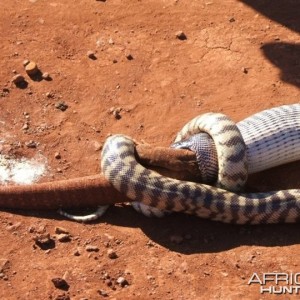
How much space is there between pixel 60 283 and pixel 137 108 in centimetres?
300

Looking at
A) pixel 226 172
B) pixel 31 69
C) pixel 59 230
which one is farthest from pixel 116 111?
pixel 59 230

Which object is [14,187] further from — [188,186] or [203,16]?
[203,16]

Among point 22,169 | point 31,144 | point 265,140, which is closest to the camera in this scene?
point 22,169

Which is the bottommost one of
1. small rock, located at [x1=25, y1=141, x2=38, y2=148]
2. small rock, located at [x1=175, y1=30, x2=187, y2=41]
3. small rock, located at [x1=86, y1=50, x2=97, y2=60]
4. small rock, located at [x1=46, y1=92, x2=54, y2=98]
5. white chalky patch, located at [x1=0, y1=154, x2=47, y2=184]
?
white chalky patch, located at [x1=0, y1=154, x2=47, y2=184]

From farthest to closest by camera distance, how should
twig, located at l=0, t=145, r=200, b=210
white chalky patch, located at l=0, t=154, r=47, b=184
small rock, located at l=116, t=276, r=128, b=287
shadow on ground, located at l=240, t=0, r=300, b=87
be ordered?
1. shadow on ground, located at l=240, t=0, r=300, b=87
2. white chalky patch, located at l=0, t=154, r=47, b=184
3. twig, located at l=0, t=145, r=200, b=210
4. small rock, located at l=116, t=276, r=128, b=287

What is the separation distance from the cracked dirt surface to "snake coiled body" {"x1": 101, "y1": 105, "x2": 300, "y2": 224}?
204 mm

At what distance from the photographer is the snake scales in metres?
7.72

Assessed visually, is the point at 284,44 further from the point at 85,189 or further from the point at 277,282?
the point at 277,282

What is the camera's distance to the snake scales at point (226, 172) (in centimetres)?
772

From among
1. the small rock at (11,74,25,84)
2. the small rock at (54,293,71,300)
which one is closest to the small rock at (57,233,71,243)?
the small rock at (54,293,71,300)

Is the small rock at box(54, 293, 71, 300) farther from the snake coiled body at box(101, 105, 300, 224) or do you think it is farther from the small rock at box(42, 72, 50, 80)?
the small rock at box(42, 72, 50, 80)

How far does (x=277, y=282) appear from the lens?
7.28 meters

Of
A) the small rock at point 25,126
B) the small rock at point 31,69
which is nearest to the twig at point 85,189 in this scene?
the small rock at point 25,126

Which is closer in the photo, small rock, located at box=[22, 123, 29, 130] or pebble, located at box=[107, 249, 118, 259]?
pebble, located at box=[107, 249, 118, 259]
